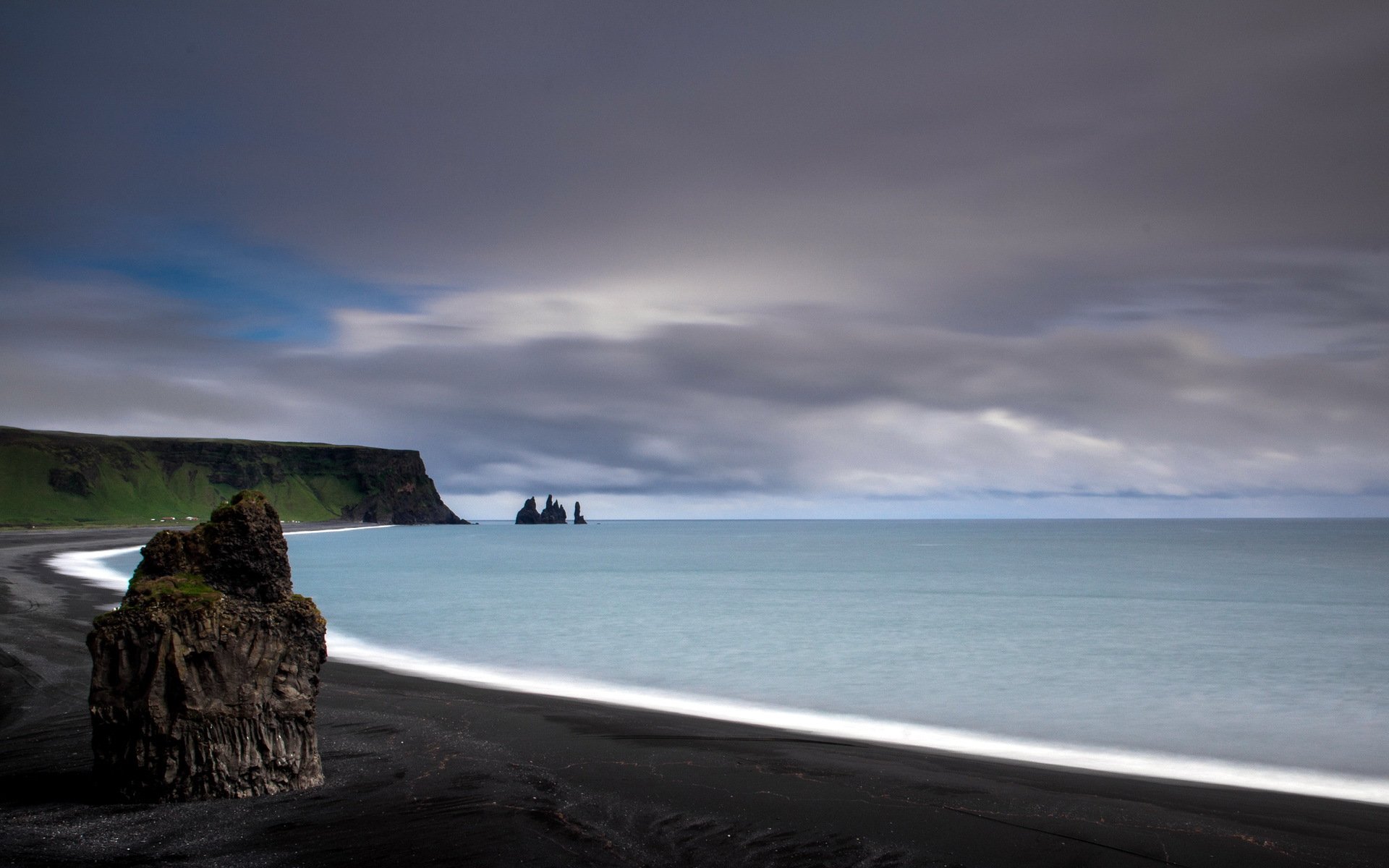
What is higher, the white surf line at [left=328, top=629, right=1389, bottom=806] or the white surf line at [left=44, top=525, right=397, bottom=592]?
the white surf line at [left=328, top=629, right=1389, bottom=806]

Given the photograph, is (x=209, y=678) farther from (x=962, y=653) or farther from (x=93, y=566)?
(x=93, y=566)

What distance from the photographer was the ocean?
1512cm

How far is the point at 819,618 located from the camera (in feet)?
116

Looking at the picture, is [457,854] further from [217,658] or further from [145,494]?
[145,494]

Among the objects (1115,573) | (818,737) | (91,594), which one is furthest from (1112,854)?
(1115,573)

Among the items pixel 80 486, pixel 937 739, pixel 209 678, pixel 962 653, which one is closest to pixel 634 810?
pixel 209 678

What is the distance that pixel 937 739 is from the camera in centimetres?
1473

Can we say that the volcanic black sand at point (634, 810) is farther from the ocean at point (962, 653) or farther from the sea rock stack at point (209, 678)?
the ocean at point (962, 653)

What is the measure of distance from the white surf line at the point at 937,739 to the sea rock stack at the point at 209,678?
833cm

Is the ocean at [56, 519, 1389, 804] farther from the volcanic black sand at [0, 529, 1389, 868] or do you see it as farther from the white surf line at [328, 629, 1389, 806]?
the volcanic black sand at [0, 529, 1389, 868]

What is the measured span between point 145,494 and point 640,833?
218 metres

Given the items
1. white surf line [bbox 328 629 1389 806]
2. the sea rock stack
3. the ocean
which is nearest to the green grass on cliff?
the ocean

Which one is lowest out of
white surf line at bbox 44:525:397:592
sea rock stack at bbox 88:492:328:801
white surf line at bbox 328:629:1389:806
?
white surf line at bbox 44:525:397:592

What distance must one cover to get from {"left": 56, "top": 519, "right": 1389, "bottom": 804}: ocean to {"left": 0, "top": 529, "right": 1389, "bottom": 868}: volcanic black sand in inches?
127
